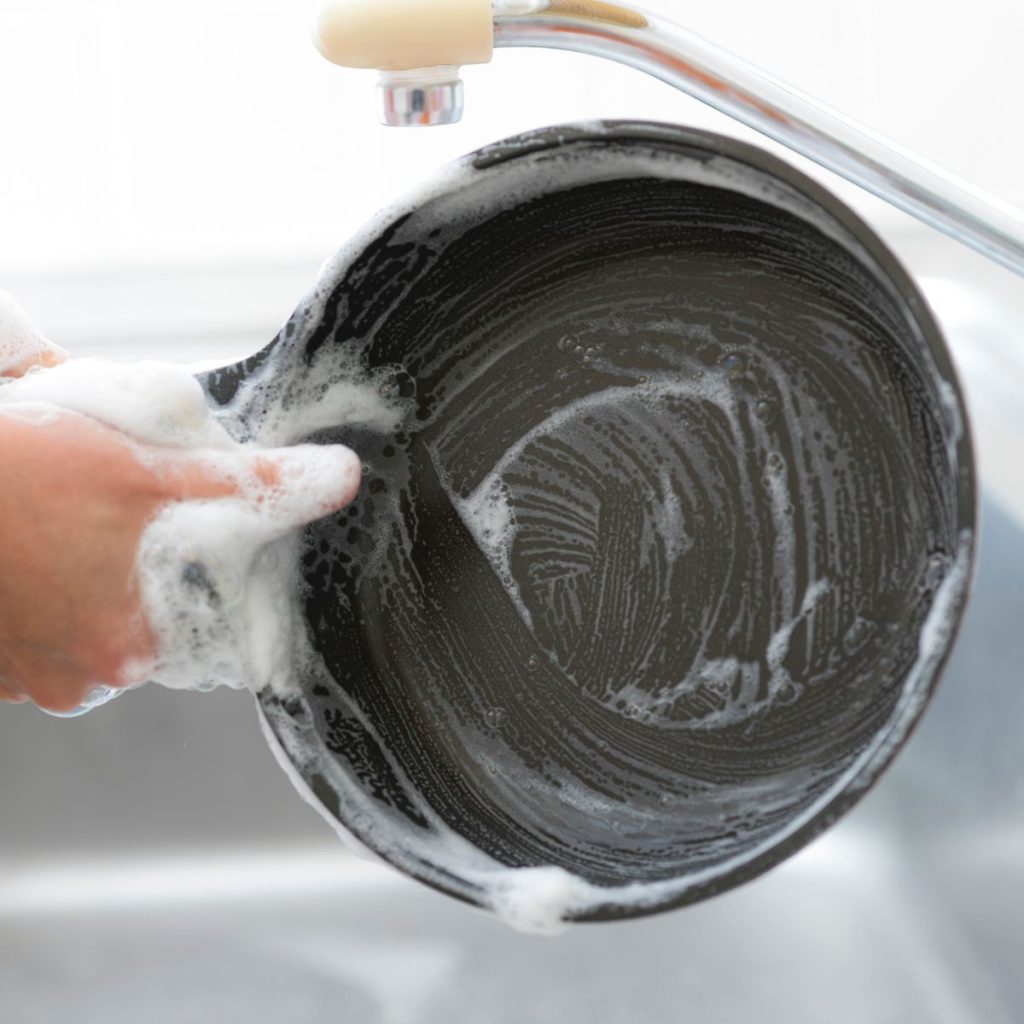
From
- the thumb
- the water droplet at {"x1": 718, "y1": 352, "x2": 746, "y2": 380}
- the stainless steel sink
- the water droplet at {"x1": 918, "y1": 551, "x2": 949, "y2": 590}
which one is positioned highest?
the water droplet at {"x1": 718, "y1": 352, "x2": 746, "y2": 380}

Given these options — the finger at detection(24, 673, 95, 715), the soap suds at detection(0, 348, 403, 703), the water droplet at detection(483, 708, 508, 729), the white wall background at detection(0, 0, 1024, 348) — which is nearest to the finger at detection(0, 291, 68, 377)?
the soap suds at detection(0, 348, 403, 703)

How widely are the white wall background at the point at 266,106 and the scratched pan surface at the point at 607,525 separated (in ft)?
1.62

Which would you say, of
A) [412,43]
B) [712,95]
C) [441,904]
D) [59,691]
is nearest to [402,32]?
[412,43]

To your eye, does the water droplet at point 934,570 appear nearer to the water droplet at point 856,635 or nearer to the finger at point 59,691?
the water droplet at point 856,635

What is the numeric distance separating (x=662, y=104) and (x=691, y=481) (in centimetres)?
59

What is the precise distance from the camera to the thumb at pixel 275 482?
0.45 meters

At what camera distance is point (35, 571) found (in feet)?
1.37

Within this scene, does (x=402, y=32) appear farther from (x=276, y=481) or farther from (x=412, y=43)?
(x=276, y=481)

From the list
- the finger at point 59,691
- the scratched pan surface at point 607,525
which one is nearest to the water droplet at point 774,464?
the scratched pan surface at point 607,525

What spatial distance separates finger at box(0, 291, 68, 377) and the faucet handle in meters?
0.17

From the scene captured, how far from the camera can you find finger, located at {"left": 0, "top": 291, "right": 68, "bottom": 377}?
19.1 inches

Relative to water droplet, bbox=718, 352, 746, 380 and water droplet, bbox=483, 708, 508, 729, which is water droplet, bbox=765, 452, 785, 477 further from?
water droplet, bbox=483, 708, 508, 729

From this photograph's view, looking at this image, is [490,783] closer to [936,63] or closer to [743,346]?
[743,346]

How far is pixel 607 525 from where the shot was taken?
0.52 m
